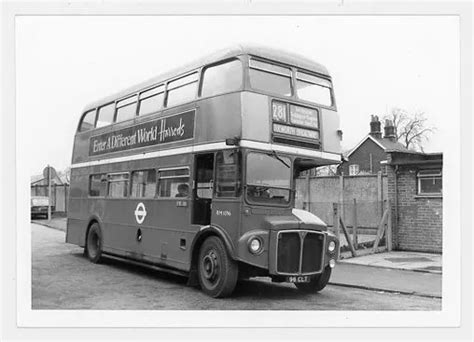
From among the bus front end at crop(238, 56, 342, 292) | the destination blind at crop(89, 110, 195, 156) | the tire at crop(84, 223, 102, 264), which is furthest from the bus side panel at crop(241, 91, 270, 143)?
the tire at crop(84, 223, 102, 264)

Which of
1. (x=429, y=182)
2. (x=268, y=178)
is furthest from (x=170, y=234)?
(x=429, y=182)

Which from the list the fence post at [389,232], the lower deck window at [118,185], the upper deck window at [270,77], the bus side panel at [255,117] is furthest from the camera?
the fence post at [389,232]

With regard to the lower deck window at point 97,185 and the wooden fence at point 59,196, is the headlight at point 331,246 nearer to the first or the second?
the lower deck window at point 97,185

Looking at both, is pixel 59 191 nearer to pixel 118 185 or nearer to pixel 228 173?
pixel 118 185

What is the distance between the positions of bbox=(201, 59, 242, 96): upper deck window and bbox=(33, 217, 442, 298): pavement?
3936 millimetres

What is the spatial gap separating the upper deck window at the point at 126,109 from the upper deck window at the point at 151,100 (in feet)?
0.86

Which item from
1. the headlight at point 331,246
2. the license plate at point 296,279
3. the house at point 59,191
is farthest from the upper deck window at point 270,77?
the house at point 59,191

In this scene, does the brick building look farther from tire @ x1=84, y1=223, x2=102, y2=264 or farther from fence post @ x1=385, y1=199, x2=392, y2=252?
tire @ x1=84, y1=223, x2=102, y2=264

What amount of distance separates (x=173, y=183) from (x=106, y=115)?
3.11 meters

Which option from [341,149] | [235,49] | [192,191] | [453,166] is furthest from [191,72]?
[453,166]

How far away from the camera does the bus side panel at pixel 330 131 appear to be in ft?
27.7

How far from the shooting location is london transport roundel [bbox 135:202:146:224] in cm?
996

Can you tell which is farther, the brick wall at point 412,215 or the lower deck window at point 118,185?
the brick wall at point 412,215
